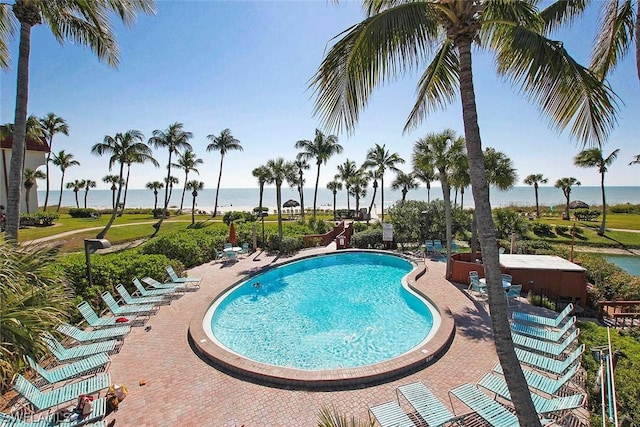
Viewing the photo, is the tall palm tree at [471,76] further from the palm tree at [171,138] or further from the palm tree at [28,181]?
the palm tree at [28,181]

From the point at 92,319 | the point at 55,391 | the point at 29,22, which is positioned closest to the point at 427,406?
the point at 55,391

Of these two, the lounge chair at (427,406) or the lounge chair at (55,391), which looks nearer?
the lounge chair at (427,406)

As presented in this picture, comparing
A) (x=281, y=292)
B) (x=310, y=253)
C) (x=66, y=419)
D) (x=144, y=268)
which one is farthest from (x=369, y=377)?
(x=310, y=253)

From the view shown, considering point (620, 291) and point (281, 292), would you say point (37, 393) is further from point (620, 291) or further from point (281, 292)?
point (620, 291)

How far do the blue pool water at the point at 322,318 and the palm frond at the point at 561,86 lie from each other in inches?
273

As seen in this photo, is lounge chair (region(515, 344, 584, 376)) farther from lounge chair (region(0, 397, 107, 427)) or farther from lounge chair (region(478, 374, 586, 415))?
lounge chair (region(0, 397, 107, 427))

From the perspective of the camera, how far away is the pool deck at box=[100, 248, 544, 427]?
18.6 feet

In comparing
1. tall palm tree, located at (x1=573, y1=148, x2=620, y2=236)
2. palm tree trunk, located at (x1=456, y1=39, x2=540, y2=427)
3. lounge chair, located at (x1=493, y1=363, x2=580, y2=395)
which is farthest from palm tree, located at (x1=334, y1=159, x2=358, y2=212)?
palm tree trunk, located at (x1=456, y1=39, x2=540, y2=427)

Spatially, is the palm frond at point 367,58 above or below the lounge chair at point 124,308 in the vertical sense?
above

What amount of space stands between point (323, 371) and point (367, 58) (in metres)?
6.34

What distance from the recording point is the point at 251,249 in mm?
21031

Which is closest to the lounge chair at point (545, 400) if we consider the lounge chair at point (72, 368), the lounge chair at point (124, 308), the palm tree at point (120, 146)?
→ the lounge chair at point (72, 368)

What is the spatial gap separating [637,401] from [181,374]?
871 cm

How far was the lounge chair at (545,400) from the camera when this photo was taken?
17.3 ft
